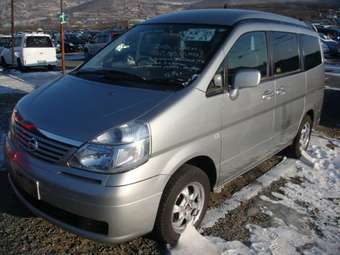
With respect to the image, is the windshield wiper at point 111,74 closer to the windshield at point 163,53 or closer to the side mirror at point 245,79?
the windshield at point 163,53

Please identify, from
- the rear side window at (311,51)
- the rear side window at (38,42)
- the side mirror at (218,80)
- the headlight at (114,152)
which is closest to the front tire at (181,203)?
the headlight at (114,152)

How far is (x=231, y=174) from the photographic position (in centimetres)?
376

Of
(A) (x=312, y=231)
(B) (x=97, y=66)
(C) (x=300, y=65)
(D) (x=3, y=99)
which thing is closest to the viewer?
(A) (x=312, y=231)

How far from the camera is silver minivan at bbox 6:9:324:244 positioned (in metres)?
2.68

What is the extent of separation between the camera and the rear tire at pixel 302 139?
5.24 meters

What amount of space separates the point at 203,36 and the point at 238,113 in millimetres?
772

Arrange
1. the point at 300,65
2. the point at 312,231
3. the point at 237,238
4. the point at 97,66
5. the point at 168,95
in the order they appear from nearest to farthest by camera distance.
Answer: the point at 168,95, the point at 237,238, the point at 312,231, the point at 97,66, the point at 300,65

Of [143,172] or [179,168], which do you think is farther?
[179,168]

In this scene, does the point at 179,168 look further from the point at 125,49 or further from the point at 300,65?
the point at 300,65

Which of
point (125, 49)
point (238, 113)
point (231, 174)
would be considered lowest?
point (231, 174)

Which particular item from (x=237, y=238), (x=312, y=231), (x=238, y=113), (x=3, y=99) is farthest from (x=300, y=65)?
(x=3, y=99)

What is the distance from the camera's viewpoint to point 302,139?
546 centimetres

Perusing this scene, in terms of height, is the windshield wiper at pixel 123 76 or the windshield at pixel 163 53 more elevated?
the windshield at pixel 163 53

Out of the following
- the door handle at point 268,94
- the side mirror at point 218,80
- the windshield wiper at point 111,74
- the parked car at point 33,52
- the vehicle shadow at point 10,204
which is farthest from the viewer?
the parked car at point 33,52
